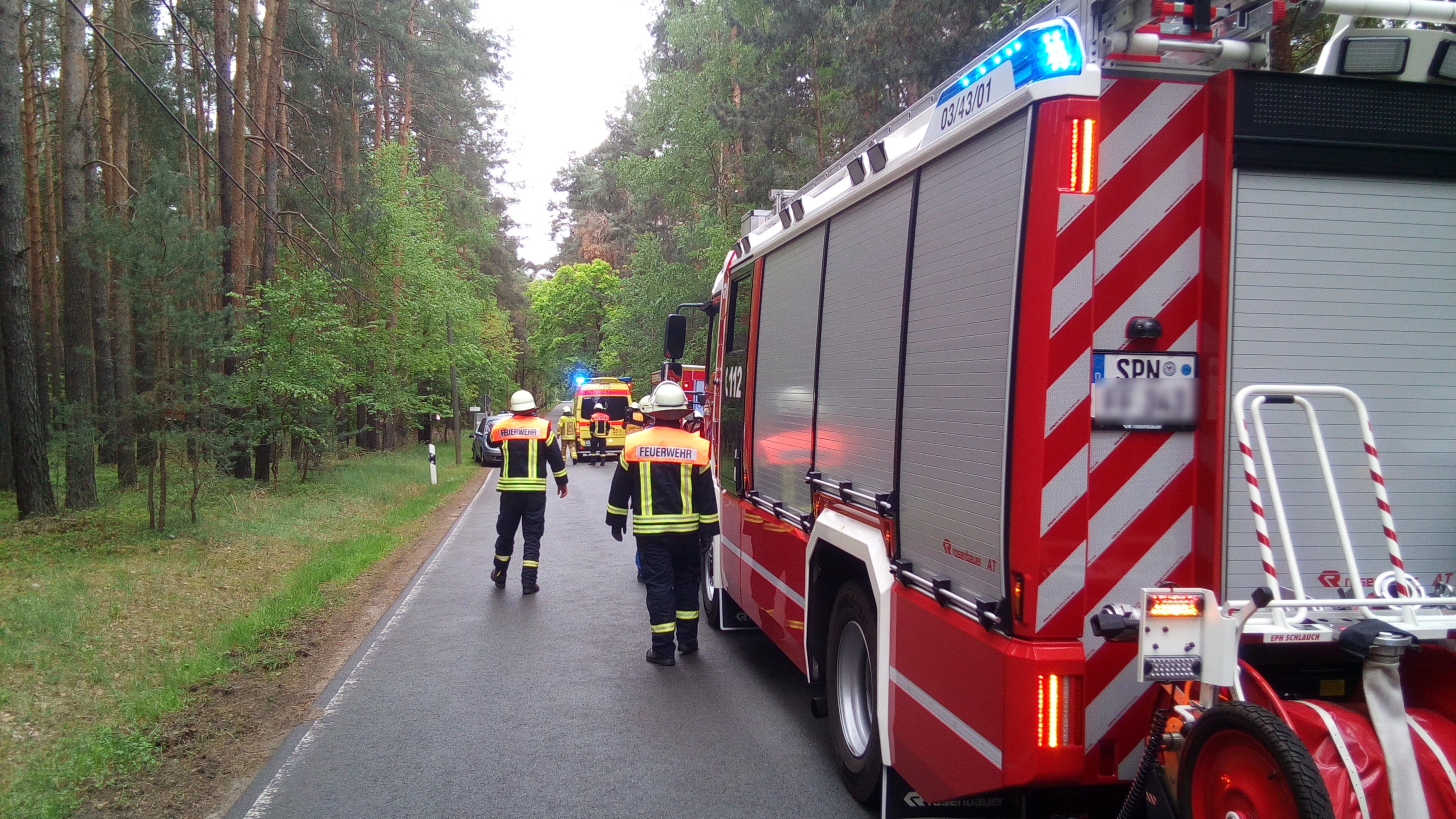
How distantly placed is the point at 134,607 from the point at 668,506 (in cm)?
582

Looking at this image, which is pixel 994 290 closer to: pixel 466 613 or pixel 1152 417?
pixel 1152 417

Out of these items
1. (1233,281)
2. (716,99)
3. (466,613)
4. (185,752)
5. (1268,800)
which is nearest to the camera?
(1268,800)

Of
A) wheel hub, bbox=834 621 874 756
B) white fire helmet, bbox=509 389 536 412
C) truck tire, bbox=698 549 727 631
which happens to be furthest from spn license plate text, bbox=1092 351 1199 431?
white fire helmet, bbox=509 389 536 412

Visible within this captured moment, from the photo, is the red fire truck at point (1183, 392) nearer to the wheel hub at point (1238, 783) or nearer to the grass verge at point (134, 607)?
the wheel hub at point (1238, 783)

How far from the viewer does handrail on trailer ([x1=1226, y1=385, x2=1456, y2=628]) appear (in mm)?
2713

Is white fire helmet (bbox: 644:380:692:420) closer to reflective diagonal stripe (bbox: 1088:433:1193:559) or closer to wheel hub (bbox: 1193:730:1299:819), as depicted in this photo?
reflective diagonal stripe (bbox: 1088:433:1193:559)

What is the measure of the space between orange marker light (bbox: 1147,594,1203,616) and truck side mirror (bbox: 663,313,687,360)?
547 centimetres

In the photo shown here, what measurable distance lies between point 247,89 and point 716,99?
12.0 meters

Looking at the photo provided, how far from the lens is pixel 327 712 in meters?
6.17

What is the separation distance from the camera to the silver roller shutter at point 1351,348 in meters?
3.09

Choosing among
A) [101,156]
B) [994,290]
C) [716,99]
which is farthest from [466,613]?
[716,99]

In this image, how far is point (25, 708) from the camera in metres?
6.32

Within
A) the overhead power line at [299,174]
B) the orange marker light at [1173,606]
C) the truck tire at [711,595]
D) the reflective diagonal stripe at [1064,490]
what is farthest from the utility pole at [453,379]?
the orange marker light at [1173,606]

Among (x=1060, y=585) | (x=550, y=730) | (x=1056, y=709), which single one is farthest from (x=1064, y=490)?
(x=550, y=730)
